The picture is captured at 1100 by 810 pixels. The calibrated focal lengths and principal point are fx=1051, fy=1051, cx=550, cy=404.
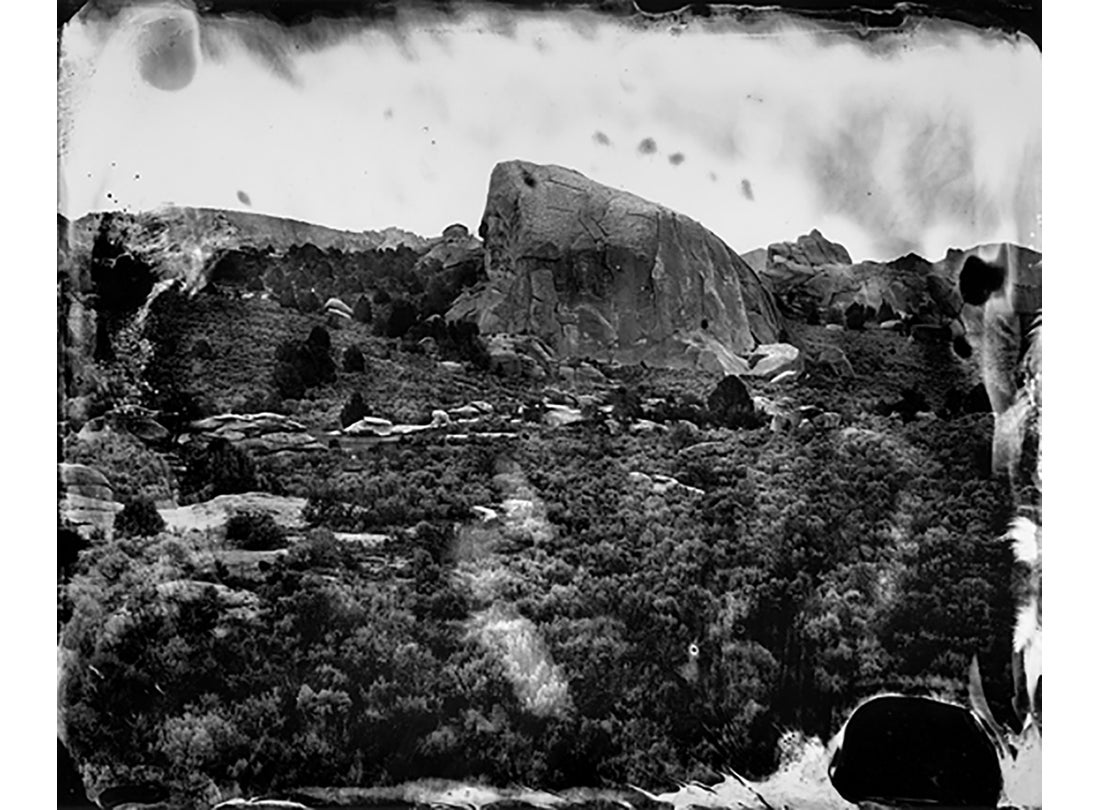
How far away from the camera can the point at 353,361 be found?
2939 millimetres

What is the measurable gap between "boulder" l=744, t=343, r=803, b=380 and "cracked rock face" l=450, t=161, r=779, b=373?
0.03 meters

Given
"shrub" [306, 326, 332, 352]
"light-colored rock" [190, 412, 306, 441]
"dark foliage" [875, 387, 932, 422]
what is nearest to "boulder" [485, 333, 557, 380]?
"shrub" [306, 326, 332, 352]

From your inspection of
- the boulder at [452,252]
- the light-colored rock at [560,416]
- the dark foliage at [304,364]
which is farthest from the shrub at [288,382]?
the light-colored rock at [560,416]

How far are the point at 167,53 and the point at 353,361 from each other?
1.02m

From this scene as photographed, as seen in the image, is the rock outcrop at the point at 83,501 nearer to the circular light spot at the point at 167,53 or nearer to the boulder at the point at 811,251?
the circular light spot at the point at 167,53

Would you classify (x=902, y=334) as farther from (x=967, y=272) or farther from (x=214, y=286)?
(x=214, y=286)

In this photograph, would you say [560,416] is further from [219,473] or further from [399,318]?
[219,473]

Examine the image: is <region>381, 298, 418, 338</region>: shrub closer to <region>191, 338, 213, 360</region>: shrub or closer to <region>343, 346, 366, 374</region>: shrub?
<region>343, 346, 366, 374</region>: shrub

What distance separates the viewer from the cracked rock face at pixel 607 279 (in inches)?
117

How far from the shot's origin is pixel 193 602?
9.48 feet

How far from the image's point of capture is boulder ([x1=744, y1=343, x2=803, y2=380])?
298 cm

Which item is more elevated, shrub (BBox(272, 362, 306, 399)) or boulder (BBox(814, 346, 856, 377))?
boulder (BBox(814, 346, 856, 377))

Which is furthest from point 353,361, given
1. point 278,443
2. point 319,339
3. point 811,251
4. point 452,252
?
point 811,251

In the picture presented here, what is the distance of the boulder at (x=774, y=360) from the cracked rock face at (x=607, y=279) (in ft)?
0.10
